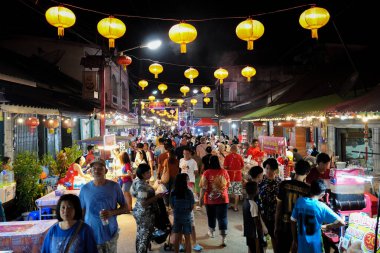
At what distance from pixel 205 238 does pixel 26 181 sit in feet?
16.9

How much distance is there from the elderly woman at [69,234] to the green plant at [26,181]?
242 inches

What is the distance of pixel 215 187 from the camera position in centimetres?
709

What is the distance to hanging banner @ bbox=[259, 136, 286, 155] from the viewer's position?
35.7 feet

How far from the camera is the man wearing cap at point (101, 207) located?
15.0ft

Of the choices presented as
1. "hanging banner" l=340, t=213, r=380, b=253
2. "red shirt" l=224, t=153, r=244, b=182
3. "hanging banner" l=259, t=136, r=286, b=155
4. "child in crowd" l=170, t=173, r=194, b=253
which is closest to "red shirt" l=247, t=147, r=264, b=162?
"hanging banner" l=259, t=136, r=286, b=155

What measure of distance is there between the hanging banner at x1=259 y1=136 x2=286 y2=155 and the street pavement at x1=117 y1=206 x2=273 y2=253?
116 inches

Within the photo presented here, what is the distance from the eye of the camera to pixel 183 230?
5969mm

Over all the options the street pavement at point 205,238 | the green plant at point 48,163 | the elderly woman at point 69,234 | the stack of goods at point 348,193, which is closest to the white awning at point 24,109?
the green plant at point 48,163

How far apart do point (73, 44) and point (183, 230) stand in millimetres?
17407

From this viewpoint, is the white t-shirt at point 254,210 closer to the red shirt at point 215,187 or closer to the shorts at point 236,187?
the red shirt at point 215,187

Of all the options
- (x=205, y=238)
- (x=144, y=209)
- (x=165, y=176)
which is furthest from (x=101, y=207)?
(x=165, y=176)

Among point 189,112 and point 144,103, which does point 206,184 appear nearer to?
point 144,103

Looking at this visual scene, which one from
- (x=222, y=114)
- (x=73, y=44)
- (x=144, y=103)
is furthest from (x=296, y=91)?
(x=144, y=103)

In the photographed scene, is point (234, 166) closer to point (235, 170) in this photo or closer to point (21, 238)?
point (235, 170)
